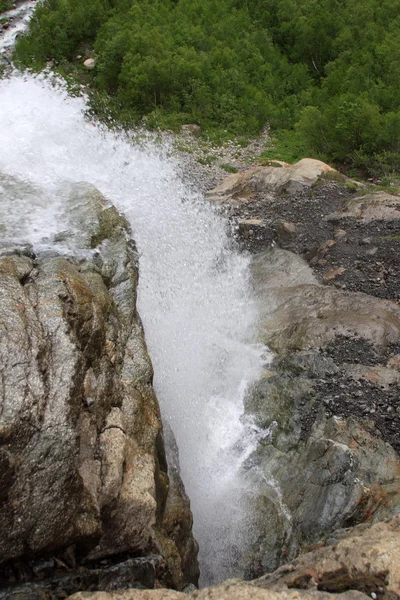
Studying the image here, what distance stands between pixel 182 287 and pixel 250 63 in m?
17.8

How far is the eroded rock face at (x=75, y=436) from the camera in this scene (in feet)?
17.3

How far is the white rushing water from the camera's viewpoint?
8.94 metres

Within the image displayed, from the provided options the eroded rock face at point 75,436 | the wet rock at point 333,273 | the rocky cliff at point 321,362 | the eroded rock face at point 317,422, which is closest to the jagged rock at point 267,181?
the rocky cliff at point 321,362

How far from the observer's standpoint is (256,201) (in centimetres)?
1653

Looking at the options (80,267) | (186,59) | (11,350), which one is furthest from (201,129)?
(11,350)

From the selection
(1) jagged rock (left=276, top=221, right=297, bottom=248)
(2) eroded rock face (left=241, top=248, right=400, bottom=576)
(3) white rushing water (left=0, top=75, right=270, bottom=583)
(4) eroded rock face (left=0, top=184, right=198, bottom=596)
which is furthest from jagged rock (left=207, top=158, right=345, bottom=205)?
(4) eroded rock face (left=0, top=184, right=198, bottom=596)

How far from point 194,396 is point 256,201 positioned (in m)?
8.70

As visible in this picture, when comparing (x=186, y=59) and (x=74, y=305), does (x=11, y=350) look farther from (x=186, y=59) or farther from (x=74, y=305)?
(x=186, y=59)

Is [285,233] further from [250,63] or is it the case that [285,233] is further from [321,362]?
[250,63]

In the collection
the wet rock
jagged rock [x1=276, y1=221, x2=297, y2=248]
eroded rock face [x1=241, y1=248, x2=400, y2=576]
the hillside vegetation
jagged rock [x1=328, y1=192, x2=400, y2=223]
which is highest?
the hillside vegetation

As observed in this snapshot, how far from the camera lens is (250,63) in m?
25.2

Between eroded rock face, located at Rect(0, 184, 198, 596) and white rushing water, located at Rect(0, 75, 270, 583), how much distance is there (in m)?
1.23

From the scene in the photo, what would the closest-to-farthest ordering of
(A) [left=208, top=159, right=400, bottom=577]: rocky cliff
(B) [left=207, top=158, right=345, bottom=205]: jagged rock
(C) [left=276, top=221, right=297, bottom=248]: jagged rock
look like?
(A) [left=208, top=159, right=400, bottom=577]: rocky cliff → (C) [left=276, top=221, right=297, bottom=248]: jagged rock → (B) [left=207, top=158, right=345, bottom=205]: jagged rock

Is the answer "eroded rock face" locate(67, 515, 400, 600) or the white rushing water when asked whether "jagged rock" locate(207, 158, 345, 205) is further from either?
"eroded rock face" locate(67, 515, 400, 600)
